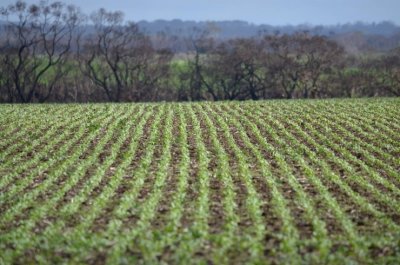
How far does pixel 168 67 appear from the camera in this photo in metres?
73.4

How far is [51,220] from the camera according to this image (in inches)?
481

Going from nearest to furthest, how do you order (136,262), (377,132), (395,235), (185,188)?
(136,262), (395,235), (185,188), (377,132)

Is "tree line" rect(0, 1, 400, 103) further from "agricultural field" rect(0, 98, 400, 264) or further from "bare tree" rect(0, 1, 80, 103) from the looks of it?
"agricultural field" rect(0, 98, 400, 264)

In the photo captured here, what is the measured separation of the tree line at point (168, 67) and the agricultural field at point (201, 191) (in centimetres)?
4059

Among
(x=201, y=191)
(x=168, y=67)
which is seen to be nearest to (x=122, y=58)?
(x=168, y=67)

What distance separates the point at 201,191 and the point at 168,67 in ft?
198

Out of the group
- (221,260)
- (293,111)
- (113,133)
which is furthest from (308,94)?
→ (221,260)

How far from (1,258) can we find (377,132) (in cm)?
1720

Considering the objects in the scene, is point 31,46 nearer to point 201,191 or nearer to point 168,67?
point 168,67

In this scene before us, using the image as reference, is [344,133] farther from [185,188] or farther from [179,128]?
[185,188]

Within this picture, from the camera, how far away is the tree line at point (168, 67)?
63531mm

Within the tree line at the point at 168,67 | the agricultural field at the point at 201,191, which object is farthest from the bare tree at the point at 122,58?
the agricultural field at the point at 201,191

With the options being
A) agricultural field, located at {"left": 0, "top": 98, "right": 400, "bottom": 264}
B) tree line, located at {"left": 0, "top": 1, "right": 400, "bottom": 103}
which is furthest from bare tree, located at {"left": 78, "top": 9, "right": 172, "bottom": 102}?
agricultural field, located at {"left": 0, "top": 98, "right": 400, "bottom": 264}

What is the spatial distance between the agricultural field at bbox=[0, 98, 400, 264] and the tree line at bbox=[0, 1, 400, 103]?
40595 mm
